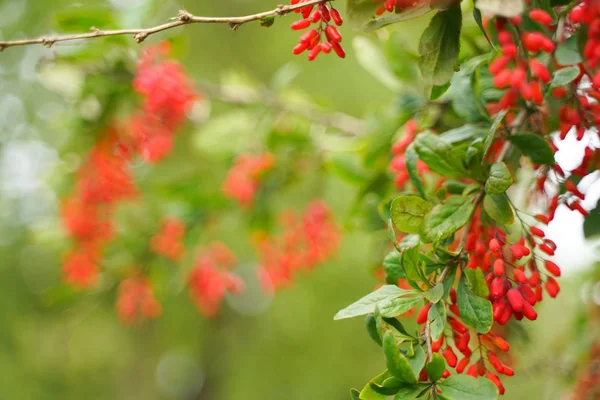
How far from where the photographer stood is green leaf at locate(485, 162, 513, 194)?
2.35 feet

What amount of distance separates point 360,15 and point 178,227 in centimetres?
139

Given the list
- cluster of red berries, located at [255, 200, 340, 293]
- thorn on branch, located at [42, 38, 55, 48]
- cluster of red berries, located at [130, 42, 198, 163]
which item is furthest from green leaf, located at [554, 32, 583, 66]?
cluster of red berries, located at [255, 200, 340, 293]

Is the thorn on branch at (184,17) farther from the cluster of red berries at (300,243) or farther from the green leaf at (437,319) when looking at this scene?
the cluster of red berries at (300,243)

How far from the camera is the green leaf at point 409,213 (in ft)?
2.52

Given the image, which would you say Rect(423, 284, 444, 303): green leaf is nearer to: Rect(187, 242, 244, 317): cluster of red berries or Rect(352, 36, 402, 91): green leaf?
Rect(352, 36, 402, 91): green leaf

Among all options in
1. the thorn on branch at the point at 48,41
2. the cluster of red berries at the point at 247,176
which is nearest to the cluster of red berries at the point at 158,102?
the cluster of red berries at the point at 247,176

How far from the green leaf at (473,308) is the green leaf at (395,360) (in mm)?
106

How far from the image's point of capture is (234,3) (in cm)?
610

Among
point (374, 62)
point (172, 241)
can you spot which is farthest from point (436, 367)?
point (172, 241)

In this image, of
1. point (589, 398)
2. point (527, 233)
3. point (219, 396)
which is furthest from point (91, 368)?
point (527, 233)

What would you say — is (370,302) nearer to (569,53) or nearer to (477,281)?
(477,281)

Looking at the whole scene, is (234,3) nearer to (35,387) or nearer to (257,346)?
(257,346)

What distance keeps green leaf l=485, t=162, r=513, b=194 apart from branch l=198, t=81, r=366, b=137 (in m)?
1.34

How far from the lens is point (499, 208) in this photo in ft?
2.53
